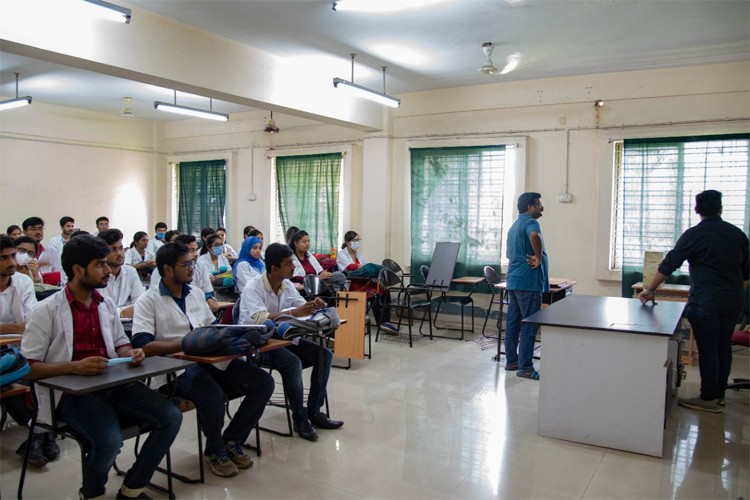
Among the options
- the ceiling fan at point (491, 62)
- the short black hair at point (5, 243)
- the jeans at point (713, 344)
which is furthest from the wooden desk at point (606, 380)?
the short black hair at point (5, 243)

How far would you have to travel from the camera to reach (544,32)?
17.5ft

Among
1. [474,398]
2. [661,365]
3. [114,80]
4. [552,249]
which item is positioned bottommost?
[474,398]

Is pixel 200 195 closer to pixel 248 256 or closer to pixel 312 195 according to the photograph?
pixel 312 195

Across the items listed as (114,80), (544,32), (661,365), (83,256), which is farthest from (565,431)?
(114,80)

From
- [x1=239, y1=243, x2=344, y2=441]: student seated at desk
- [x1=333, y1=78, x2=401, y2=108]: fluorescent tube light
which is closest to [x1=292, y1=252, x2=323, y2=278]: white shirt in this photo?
[x1=333, y1=78, x2=401, y2=108]: fluorescent tube light

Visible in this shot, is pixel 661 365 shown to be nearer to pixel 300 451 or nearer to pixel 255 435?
pixel 300 451

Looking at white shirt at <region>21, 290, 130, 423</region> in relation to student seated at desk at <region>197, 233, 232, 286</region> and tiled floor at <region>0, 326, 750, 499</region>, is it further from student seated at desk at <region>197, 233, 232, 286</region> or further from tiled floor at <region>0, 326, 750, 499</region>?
student seated at desk at <region>197, 233, 232, 286</region>

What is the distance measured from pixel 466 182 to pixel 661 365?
4.45 m

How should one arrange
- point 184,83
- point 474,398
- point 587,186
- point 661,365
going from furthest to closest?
1. point 587,186
2. point 184,83
3. point 474,398
4. point 661,365

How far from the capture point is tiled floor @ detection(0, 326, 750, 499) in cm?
301

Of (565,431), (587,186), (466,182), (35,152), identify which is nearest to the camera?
(565,431)

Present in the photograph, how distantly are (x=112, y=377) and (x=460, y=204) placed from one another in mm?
5734

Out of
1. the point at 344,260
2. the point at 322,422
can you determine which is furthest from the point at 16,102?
the point at 322,422

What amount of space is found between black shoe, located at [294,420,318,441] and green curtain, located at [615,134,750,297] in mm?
4459
